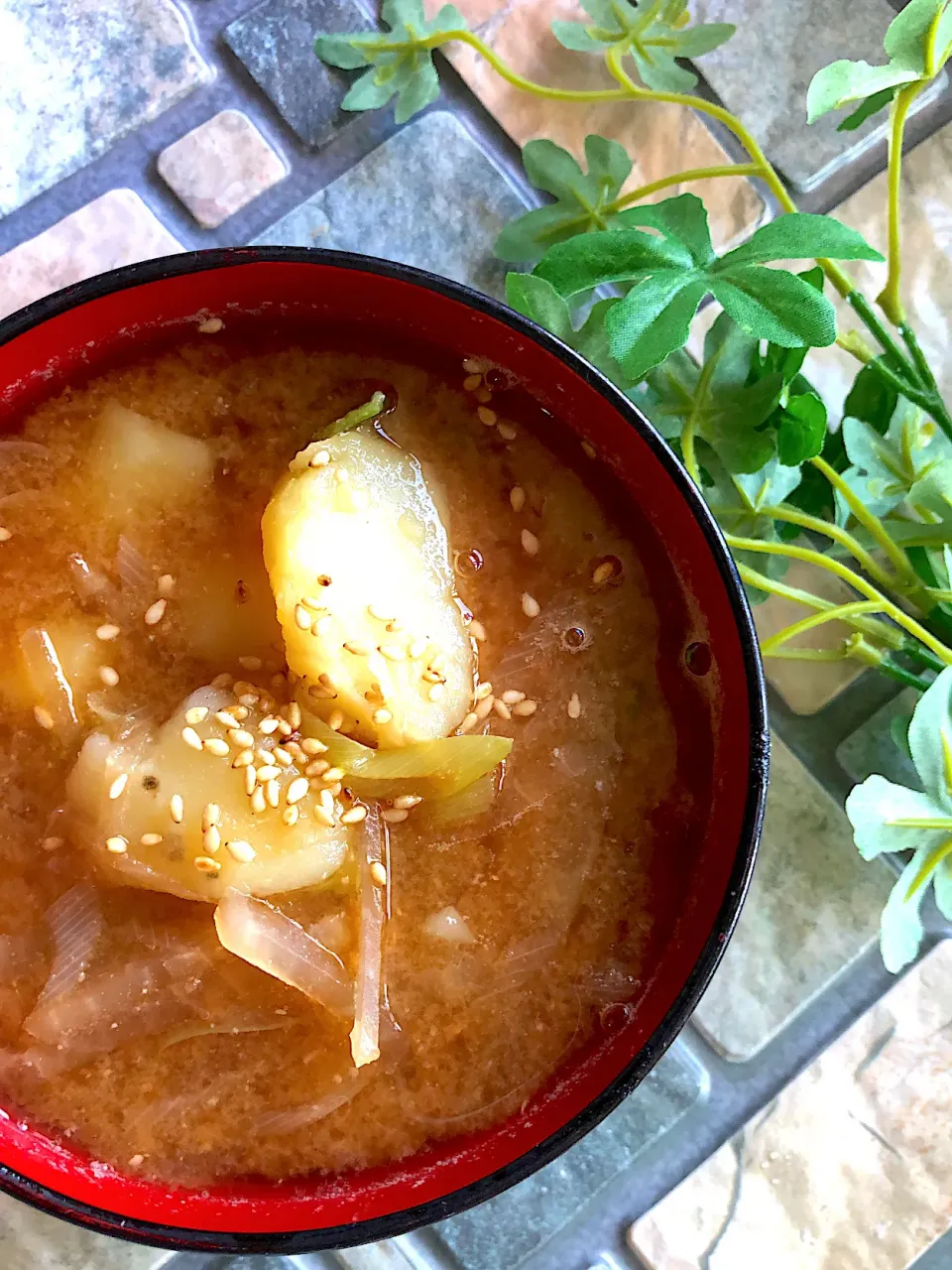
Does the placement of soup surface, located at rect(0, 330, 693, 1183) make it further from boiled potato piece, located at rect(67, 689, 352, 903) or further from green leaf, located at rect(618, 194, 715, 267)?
green leaf, located at rect(618, 194, 715, 267)

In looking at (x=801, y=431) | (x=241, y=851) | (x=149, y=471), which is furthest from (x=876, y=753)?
(x=149, y=471)

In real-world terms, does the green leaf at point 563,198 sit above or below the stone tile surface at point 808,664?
above

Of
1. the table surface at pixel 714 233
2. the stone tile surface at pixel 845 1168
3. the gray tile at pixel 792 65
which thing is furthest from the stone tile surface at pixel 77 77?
the stone tile surface at pixel 845 1168

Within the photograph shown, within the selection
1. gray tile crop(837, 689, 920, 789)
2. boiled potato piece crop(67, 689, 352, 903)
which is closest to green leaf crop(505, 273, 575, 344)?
boiled potato piece crop(67, 689, 352, 903)

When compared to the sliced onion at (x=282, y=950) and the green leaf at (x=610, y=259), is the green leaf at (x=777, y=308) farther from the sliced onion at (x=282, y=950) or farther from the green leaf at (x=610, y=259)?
the sliced onion at (x=282, y=950)

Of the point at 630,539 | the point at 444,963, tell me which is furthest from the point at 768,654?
the point at 444,963

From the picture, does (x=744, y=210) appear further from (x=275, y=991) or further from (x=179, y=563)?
(x=275, y=991)

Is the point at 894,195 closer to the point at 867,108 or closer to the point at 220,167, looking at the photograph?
the point at 867,108

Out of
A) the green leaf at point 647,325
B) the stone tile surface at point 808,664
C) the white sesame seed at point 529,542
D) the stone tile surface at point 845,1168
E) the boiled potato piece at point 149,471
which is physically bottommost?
the stone tile surface at point 845,1168
